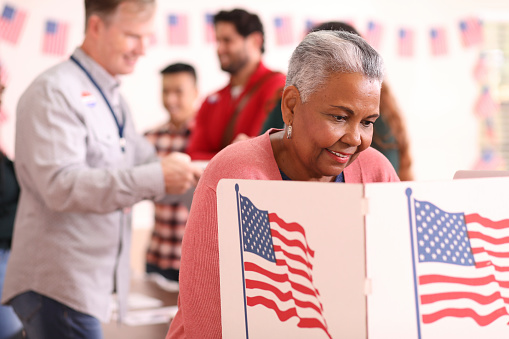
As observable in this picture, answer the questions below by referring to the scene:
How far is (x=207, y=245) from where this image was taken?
1.18 metres

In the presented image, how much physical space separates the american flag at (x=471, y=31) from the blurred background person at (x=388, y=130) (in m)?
4.81

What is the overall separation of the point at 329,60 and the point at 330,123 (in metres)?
0.13

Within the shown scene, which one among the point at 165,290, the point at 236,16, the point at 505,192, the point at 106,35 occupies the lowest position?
the point at 165,290

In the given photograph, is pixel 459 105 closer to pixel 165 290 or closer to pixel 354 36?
pixel 165 290

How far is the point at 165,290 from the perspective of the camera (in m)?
4.55

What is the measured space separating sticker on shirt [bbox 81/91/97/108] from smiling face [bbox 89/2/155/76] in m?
0.15

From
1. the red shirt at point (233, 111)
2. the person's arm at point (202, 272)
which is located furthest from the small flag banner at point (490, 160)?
the person's arm at point (202, 272)

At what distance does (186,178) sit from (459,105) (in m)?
5.45

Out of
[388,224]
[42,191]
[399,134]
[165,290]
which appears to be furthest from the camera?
[165,290]

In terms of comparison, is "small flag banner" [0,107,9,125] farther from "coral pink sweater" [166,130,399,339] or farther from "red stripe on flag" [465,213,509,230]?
"red stripe on flag" [465,213,509,230]

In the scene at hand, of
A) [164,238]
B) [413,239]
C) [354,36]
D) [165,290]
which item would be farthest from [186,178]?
[165,290]

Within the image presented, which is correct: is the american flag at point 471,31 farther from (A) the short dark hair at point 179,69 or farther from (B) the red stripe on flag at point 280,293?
(B) the red stripe on flag at point 280,293

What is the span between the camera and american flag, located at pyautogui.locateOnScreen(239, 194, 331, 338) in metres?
0.98

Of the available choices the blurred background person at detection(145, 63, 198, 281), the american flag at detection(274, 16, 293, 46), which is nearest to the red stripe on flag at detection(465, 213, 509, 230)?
the blurred background person at detection(145, 63, 198, 281)
